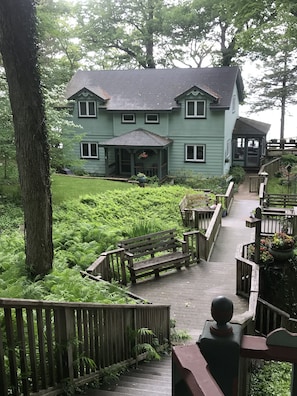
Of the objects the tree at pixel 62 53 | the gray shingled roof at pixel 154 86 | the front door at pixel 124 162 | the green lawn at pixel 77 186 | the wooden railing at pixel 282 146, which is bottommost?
the green lawn at pixel 77 186

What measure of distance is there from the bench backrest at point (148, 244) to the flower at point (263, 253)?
2.21 m

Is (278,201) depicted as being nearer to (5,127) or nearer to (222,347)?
(5,127)

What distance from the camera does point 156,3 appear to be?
1364 inches

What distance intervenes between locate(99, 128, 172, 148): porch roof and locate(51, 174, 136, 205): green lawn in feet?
12.3

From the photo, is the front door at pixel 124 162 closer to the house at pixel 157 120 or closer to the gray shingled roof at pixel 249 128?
the house at pixel 157 120

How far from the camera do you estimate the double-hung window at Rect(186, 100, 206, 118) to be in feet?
86.4

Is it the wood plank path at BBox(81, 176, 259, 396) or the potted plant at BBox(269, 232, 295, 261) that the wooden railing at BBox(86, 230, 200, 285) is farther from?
the potted plant at BBox(269, 232, 295, 261)

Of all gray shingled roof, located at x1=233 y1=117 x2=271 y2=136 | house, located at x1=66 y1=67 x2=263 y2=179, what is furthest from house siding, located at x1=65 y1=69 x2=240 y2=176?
gray shingled roof, located at x1=233 y1=117 x2=271 y2=136

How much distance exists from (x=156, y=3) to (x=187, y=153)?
15.5 metres

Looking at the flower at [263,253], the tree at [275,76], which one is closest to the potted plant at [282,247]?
the flower at [263,253]

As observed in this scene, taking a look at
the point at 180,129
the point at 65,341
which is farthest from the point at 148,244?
the point at 180,129

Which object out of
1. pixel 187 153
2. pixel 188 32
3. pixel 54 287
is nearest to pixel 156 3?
pixel 188 32

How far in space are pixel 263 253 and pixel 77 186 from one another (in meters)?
12.3

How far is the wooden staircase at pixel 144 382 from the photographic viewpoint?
189 inches
